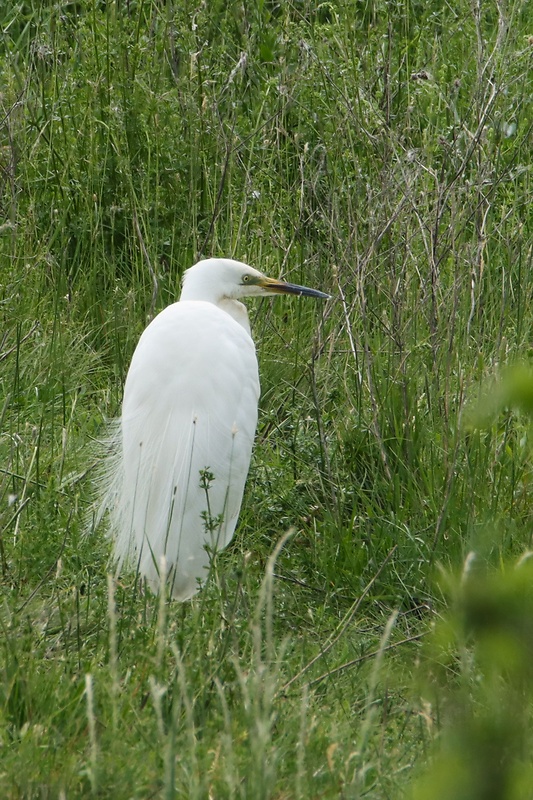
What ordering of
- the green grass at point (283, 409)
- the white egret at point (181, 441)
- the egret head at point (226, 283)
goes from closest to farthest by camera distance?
the green grass at point (283, 409)
the white egret at point (181, 441)
the egret head at point (226, 283)

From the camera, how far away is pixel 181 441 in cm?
257

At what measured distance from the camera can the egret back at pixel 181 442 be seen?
101 inches

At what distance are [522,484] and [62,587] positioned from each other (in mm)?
1154

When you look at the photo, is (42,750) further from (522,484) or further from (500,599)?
(522,484)

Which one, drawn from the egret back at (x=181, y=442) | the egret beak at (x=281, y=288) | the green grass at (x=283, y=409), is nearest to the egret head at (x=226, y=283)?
the egret beak at (x=281, y=288)

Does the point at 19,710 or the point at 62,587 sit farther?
the point at 62,587

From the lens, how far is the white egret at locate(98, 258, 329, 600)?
2.58 m

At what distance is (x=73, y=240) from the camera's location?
4.13 metres

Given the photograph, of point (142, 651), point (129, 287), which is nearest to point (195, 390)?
point (142, 651)

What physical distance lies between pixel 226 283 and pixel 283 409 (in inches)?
20.0

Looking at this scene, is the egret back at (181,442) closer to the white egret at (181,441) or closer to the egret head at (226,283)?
the white egret at (181,441)

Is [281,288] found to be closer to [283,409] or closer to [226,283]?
[226,283]

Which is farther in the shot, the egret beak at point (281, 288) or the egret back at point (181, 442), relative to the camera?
the egret beak at point (281, 288)

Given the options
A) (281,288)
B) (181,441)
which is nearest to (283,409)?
(281,288)
